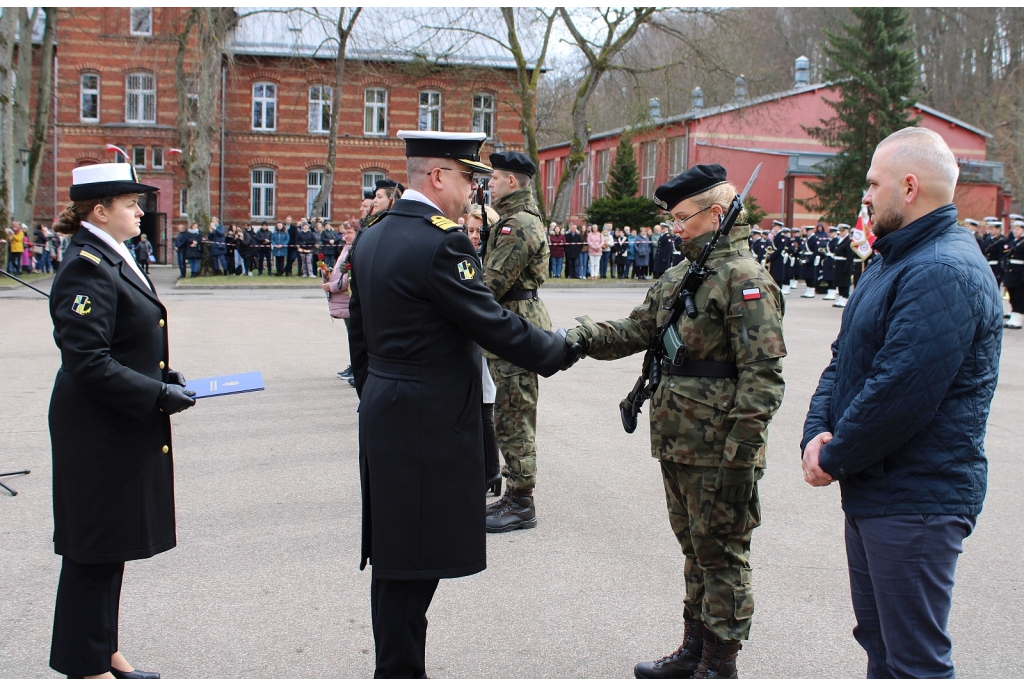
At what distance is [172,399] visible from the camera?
3.46m

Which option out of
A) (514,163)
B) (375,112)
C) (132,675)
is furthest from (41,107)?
(132,675)

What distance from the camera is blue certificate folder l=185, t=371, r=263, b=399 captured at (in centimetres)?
357

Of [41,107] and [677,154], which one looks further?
[677,154]

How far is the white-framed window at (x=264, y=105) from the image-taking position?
140ft

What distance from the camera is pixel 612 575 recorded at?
476cm

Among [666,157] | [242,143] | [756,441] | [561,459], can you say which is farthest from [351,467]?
[666,157]

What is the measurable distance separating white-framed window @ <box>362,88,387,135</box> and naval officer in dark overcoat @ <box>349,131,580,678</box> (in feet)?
139

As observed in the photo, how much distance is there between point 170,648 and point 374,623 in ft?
3.75

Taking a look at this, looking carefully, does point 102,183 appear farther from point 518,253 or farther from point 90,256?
point 518,253

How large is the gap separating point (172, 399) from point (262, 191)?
4182cm

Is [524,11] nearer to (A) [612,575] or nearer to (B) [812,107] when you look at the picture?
(B) [812,107]

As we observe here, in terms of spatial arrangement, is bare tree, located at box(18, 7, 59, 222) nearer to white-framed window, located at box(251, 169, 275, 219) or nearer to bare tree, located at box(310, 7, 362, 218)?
bare tree, located at box(310, 7, 362, 218)

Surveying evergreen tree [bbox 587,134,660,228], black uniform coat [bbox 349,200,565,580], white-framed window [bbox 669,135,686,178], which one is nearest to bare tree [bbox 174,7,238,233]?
evergreen tree [bbox 587,134,660,228]

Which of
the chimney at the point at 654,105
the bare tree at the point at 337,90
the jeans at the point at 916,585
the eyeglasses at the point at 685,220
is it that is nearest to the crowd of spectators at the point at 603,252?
the chimney at the point at 654,105
